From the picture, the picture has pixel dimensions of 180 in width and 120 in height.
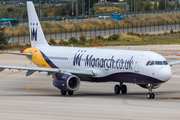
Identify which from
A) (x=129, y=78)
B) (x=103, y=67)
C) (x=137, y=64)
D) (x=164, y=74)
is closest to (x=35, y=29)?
(x=103, y=67)

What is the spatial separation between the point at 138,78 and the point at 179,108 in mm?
5072

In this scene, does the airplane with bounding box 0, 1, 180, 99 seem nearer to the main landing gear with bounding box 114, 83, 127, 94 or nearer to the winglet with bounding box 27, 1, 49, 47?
the main landing gear with bounding box 114, 83, 127, 94

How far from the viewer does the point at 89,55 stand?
31.6 metres

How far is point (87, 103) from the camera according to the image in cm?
2566

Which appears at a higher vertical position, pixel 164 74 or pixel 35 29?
pixel 35 29

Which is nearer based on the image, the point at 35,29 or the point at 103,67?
the point at 103,67

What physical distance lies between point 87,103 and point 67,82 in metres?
3.73

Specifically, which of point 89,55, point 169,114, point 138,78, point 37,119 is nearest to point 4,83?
point 89,55

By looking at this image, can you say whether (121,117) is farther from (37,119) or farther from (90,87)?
(90,87)

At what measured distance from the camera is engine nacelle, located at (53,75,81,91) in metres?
28.9

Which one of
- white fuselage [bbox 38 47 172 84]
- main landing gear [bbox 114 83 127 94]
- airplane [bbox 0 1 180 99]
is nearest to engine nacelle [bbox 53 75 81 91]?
airplane [bbox 0 1 180 99]

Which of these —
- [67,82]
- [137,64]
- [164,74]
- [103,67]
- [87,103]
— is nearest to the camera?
[87,103]

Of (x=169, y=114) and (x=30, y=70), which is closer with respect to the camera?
(x=169, y=114)

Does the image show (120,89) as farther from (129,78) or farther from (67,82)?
(67,82)
